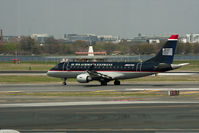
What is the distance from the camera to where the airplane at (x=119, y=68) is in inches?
2015

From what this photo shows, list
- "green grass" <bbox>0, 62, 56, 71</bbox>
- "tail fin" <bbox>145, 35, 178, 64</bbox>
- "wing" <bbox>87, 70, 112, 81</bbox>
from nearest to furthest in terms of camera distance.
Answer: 1. "tail fin" <bbox>145, 35, 178, 64</bbox>
2. "wing" <bbox>87, 70, 112, 81</bbox>
3. "green grass" <bbox>0, 62, 56, 71</bbox>

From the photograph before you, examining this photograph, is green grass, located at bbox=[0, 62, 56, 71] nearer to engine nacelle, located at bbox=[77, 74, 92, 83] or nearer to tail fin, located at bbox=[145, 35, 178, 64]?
engine nacelle, located at bbox=[77, 74, 92, 83]

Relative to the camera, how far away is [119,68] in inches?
2140

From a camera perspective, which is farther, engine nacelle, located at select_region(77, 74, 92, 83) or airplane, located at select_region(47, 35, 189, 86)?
engine nacelle, located at select_region(77, 74, 92, 83)

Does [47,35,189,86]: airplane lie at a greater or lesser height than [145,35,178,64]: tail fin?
lesser

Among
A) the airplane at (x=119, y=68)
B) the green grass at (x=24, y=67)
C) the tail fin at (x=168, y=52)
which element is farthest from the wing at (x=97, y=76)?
the green grass at (x=24, y=67)

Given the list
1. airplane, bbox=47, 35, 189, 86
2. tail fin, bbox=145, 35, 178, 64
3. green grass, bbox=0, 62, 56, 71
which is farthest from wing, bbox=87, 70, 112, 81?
green grass, bbox=0, 62, 56, 71

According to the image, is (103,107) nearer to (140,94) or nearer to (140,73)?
(140,94)

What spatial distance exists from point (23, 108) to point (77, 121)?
25.8 ft

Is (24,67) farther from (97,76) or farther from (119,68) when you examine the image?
(119,68)

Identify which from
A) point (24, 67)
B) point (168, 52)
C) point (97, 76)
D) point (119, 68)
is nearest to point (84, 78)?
point (97, 76)

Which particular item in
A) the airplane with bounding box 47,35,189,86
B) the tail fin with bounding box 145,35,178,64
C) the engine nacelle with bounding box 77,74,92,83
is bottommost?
the engine nacelle with bounding box 77,74,92,83

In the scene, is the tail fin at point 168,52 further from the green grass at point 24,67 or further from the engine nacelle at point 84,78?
the green grass at point 24,67

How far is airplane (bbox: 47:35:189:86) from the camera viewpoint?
51.2 m
